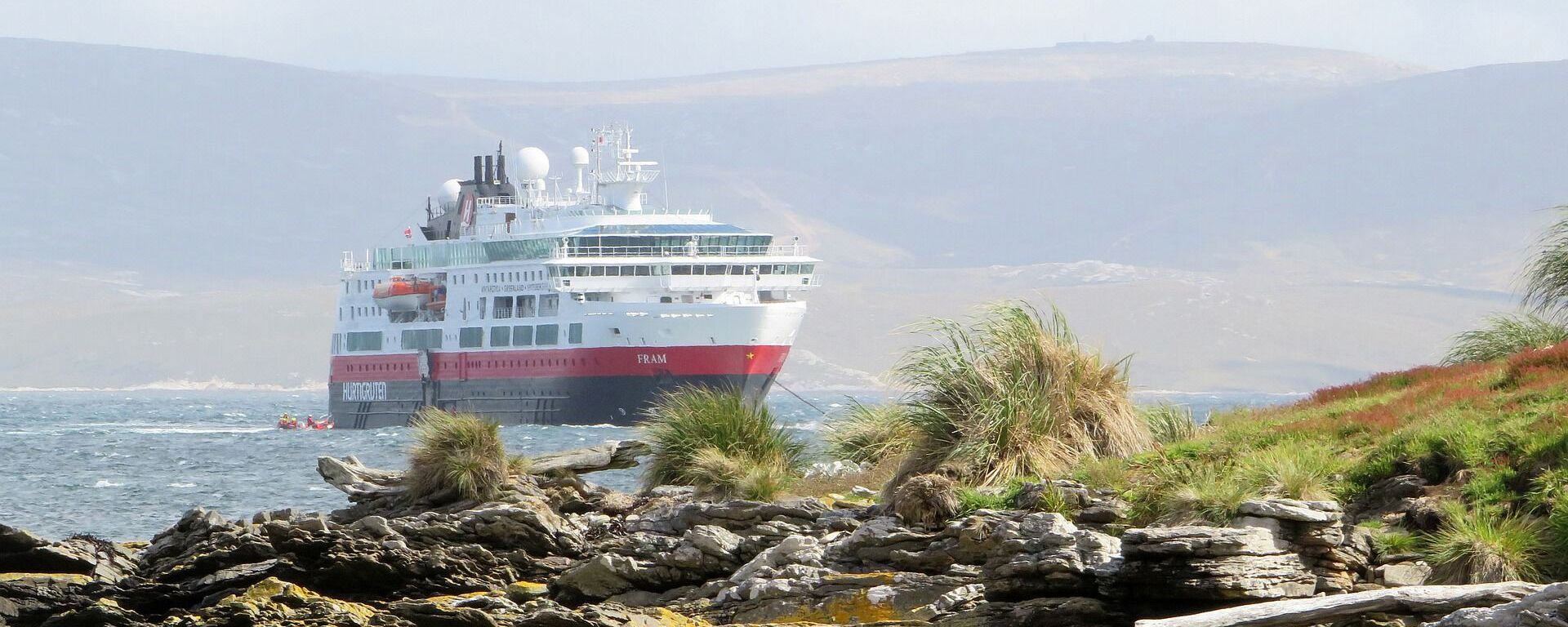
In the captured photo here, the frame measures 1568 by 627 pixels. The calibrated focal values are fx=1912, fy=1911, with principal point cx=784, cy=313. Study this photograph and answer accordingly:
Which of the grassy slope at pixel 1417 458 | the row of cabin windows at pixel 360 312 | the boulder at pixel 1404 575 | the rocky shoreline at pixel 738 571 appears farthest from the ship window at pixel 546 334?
the boulder at pixel 1404 575

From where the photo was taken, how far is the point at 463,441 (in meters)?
19.1

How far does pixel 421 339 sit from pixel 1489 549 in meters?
69.5

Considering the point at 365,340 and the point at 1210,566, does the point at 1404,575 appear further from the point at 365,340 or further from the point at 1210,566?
the point at 365,340

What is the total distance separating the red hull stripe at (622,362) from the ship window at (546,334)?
33cm

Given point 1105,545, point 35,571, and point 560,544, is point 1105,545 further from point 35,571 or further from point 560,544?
point 35,571

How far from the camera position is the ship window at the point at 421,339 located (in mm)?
76938

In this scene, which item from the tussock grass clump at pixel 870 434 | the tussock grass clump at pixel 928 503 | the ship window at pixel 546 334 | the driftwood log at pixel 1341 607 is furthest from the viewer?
the ship window at pixel 546 334

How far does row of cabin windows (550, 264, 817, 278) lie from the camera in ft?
228

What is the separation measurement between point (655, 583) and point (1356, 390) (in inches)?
294

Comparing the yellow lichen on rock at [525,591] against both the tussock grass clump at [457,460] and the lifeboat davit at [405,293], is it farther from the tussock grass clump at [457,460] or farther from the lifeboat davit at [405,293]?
the lifeboat davit at [405,293]

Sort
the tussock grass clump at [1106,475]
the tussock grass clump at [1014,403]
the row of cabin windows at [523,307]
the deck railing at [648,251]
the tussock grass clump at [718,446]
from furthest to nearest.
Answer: the row of cabin windows at [523,307] → the deck railing at [648,251] → the tussock grass clump at [718,446] → the tussock grass clump at [1014,403] → the tussock grass clump at [1106,475]

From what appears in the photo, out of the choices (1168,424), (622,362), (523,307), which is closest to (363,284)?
(523,307)

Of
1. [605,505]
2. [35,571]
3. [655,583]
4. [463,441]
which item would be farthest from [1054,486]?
[35,571]

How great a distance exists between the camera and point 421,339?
256 ft
